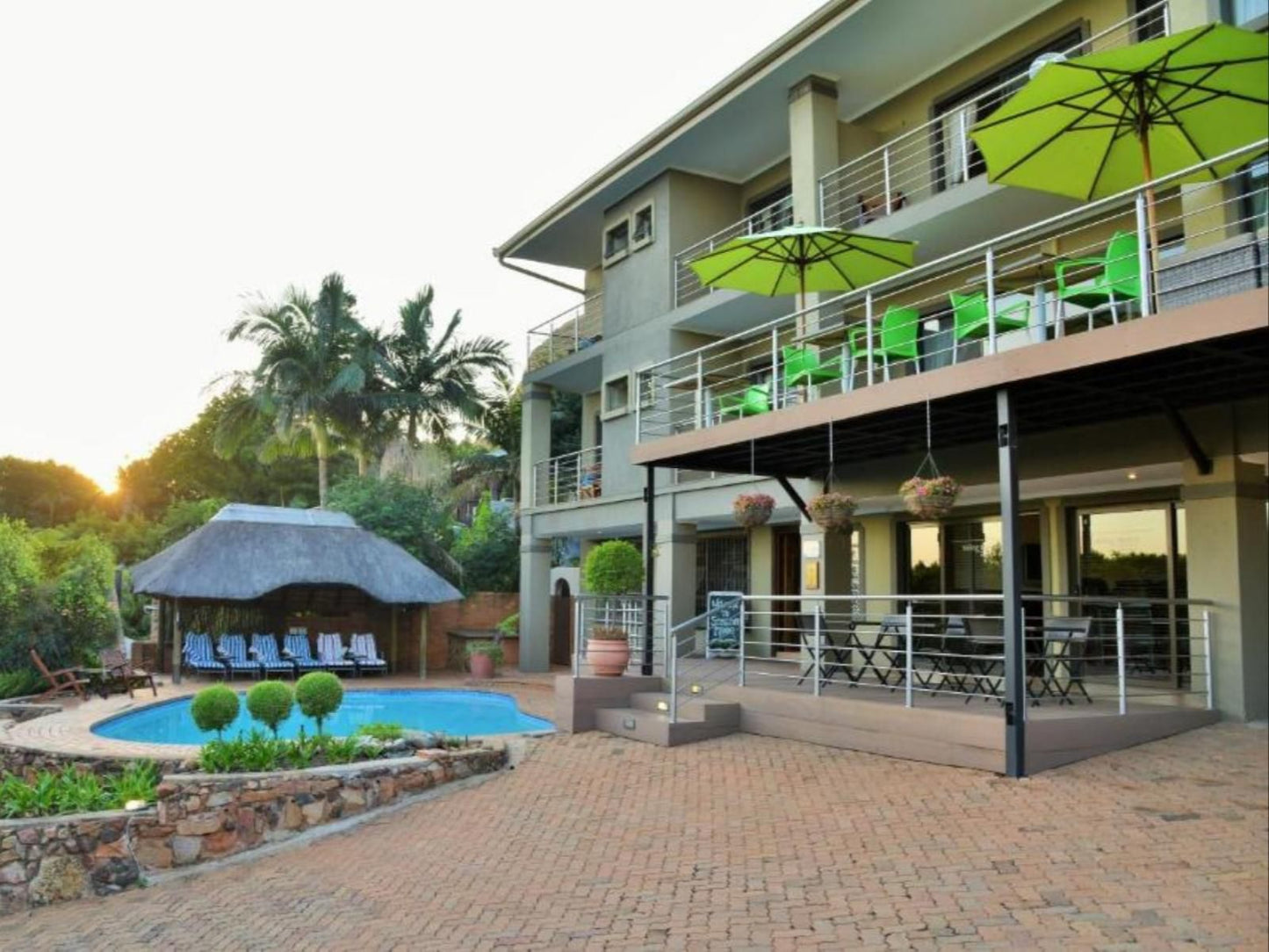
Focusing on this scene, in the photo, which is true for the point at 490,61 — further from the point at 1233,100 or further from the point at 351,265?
the point at 351,265

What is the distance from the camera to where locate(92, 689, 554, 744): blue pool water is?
13547 mm

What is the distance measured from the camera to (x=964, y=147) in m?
12.6

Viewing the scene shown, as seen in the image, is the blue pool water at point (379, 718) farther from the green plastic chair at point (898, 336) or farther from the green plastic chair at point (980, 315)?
the green plastic chair at point (980, 315)

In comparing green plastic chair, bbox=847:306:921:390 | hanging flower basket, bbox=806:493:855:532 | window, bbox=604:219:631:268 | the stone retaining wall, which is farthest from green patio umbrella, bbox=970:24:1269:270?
window, bbox=604:219:631:268

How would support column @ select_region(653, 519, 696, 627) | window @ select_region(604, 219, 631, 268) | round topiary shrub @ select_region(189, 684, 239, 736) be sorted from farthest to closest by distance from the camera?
window @ select_region(604, 219, 631, 268), support column @ select_region(653, 519, 696, 627), round topiary shrub @ select_region(189, 684, 239, 736)

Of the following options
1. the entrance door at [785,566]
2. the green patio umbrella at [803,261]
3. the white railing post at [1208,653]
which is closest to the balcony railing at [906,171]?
the green patio umbrella at [803,261]

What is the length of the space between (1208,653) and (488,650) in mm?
14558

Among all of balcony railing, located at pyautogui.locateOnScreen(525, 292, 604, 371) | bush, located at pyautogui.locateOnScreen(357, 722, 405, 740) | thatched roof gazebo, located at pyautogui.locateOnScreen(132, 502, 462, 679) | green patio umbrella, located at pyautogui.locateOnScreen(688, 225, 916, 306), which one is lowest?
bush, located at pyautogui.locateOnScreen(357, 722, 405, 740)

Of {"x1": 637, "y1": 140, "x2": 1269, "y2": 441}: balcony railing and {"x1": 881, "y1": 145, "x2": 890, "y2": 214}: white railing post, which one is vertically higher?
{"x1": 881, "y1": 145, "x2": 890, "y2": 214}: white railing post

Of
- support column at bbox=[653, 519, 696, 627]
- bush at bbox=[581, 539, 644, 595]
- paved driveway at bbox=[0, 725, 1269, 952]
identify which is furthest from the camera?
support column at bbox=[653, 519, 696, 627]

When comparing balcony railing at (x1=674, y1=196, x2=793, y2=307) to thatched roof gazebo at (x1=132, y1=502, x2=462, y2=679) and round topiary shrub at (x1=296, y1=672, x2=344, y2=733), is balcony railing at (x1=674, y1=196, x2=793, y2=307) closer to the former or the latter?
thatched roof gazebo at (x1=132, y1=502, x2=462, y2=679)

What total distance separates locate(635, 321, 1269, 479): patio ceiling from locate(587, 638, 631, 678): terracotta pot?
2249 mm

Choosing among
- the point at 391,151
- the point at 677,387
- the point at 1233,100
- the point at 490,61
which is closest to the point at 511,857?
the point at 490,61

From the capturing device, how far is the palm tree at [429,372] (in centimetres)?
2816
